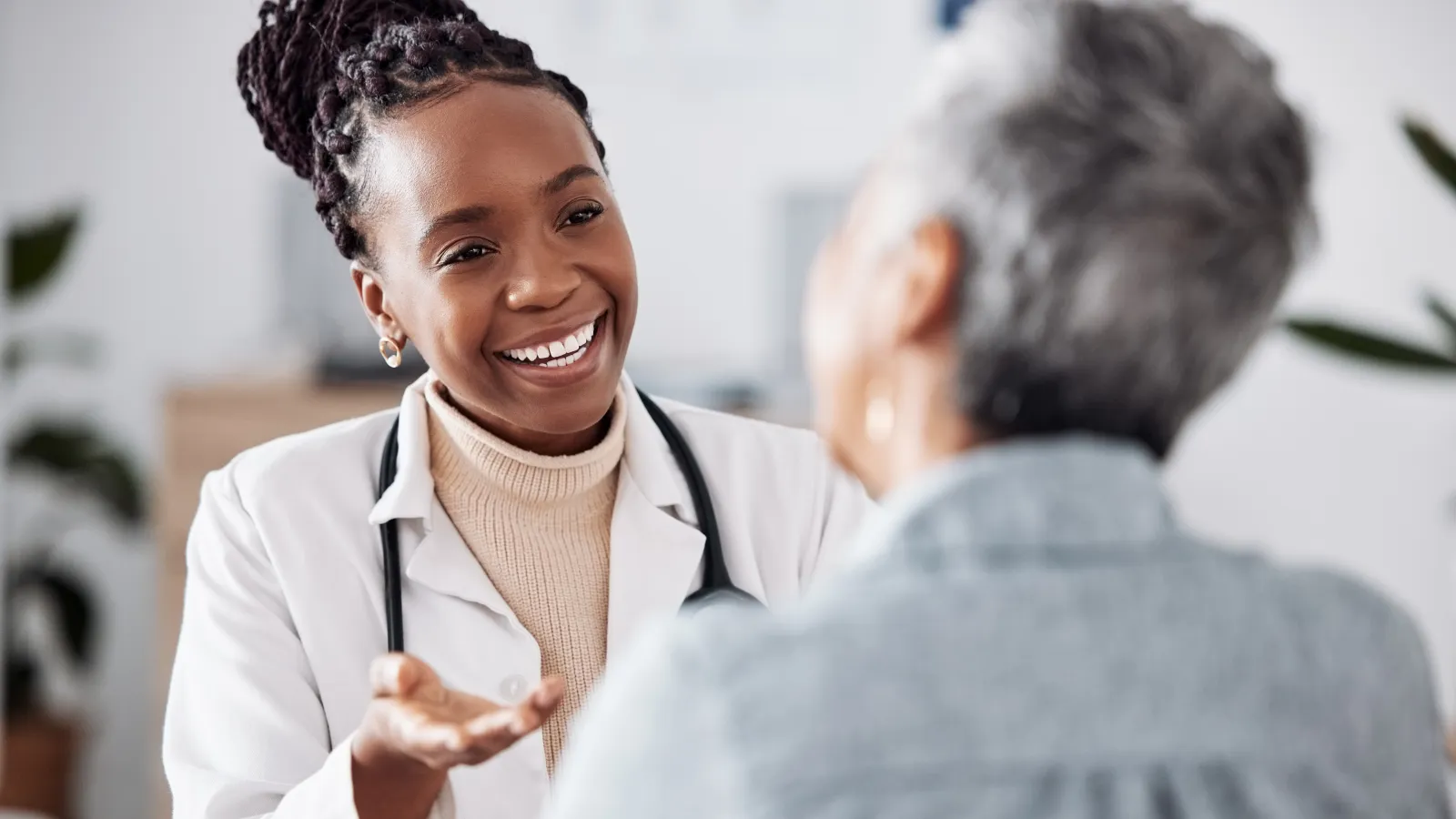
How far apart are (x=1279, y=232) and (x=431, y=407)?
905 mm

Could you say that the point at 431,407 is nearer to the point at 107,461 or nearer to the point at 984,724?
the point at 984,724

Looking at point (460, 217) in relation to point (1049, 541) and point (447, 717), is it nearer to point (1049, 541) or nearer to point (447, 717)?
point (447, 717)

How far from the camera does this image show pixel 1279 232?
724mm

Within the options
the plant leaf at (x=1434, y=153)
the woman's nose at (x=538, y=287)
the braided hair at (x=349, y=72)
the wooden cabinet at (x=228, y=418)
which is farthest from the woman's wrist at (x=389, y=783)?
the plant leaf at (x=1434, y=153)

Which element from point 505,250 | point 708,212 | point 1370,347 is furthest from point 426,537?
point 708,212

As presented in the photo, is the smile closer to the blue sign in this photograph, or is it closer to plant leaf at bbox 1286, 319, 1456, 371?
plant leaf at bbox 1286, 319, 1456, 371

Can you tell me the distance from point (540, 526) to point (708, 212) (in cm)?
262

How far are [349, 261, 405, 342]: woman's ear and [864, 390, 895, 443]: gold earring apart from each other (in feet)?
2.34

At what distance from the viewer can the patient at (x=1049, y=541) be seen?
63cm

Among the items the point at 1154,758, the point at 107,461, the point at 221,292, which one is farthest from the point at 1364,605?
the point at 221,292

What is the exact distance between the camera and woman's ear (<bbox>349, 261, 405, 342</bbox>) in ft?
4.44

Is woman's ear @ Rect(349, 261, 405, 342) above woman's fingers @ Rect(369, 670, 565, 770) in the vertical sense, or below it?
below

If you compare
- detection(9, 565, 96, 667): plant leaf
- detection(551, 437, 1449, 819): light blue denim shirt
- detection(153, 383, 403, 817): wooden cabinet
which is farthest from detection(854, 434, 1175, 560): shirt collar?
detection(9, 565, 96, 667): plant leaf

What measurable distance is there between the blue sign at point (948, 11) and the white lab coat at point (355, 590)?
2.58 meters
